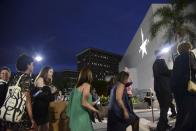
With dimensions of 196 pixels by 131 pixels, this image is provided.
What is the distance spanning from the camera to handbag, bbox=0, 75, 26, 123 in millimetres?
4473

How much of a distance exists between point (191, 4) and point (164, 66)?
17.7 m

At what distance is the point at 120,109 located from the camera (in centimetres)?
620

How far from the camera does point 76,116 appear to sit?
511cm

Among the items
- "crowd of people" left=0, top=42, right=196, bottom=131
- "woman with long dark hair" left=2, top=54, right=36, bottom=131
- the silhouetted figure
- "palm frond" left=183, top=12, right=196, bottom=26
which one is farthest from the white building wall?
"woman with long dark hair" left=2, top=54, right=36, bottom=131

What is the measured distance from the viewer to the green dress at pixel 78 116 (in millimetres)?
5066

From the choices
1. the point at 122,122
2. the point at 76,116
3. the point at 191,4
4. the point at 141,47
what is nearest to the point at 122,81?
the point at 122,122

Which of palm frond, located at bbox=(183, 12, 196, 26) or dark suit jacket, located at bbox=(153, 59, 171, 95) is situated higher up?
palm frond, located at bbox=(183, 12, 196, 26)

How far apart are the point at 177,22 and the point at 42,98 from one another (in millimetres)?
19039

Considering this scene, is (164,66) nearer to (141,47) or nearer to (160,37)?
(160,37)

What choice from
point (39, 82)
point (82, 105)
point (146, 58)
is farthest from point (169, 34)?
point (82, 105)

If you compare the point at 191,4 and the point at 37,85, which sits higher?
the point at 191,4

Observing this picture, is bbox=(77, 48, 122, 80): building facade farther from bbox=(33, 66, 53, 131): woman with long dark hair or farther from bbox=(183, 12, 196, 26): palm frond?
bbox=(33, 66, 53, 131): woman with long dark hair

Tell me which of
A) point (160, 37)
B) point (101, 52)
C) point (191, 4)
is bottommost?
point (160, 37)

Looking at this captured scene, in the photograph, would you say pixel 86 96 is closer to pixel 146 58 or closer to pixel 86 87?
pixel 86 87
